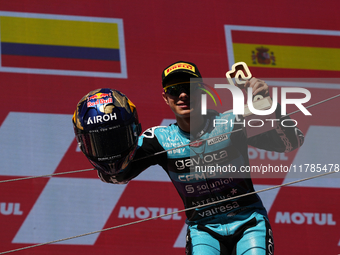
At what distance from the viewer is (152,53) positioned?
5.93m

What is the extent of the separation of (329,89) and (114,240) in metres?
3.61

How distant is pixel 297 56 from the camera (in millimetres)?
6398

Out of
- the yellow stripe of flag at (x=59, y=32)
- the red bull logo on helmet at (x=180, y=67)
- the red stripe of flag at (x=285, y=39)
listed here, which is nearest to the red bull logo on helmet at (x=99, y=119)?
the red bull logo on helmet at (x=180, y=67)

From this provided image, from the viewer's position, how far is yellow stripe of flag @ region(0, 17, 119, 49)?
5.62 metres

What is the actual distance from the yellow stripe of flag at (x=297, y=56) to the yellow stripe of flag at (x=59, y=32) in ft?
5.91

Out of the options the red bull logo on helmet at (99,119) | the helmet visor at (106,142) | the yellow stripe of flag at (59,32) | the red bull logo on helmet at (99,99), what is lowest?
the helmet visor at (106,142)

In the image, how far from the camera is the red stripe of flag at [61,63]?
5531mm

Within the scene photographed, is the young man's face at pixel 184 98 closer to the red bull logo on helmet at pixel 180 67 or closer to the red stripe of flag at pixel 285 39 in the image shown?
the red bull logo on helmet at pixel 180 67

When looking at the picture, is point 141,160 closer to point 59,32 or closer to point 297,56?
point 59,32

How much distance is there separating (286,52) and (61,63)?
10.4ft

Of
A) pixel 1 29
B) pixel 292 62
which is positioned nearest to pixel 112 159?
pixel 1 29

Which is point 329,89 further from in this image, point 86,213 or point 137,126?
point 137,126

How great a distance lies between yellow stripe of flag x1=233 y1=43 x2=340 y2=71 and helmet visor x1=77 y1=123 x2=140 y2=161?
4.02 m

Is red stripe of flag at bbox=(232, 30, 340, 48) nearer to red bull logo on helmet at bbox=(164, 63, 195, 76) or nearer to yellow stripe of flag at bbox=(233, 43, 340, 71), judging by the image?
yellow stripe of flag at bbox=(233, 43, 340, 71)
